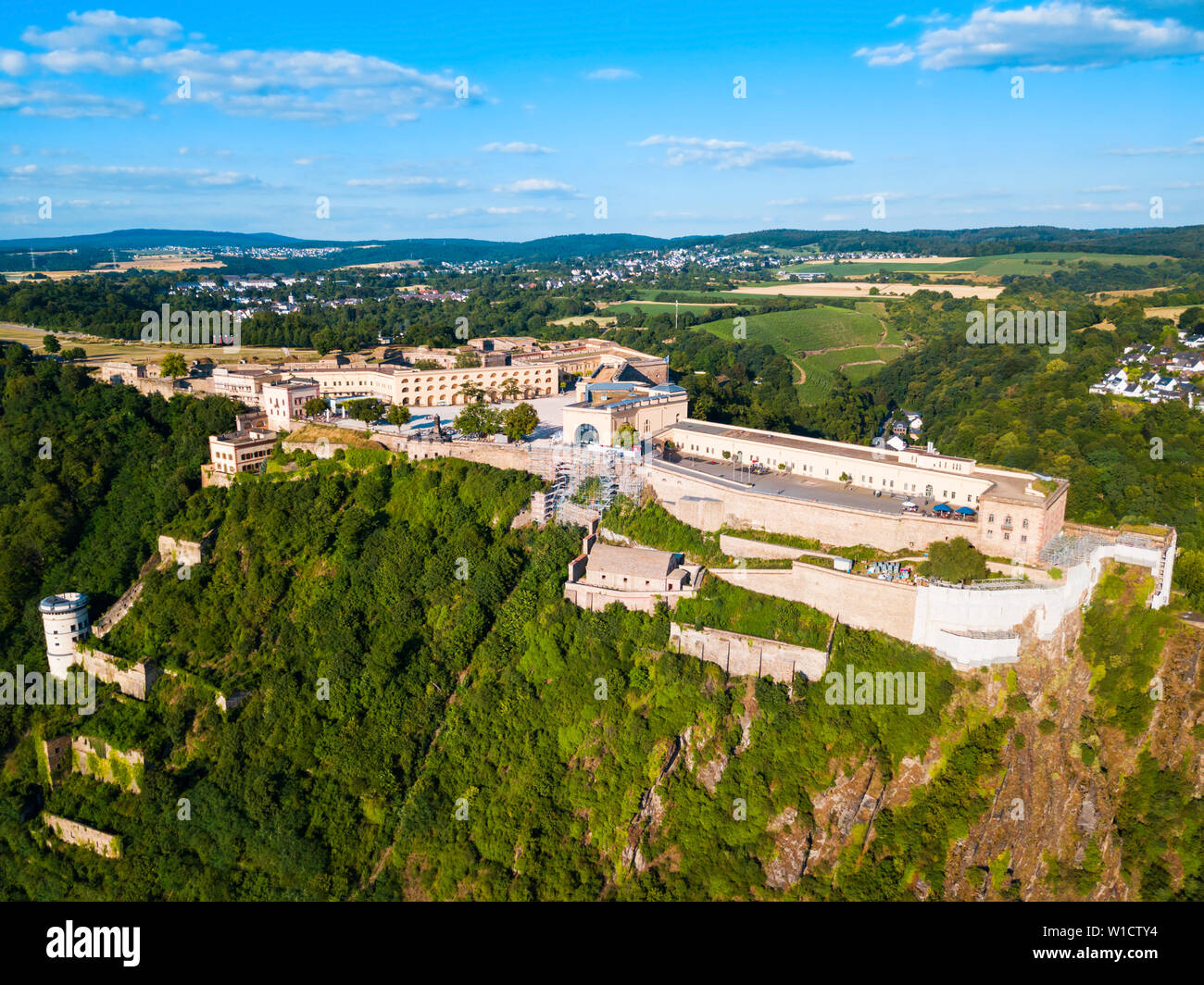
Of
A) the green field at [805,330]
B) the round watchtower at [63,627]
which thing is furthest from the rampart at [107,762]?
the green field at [805,330]

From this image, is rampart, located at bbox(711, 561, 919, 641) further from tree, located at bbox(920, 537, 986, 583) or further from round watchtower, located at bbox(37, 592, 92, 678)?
round watchtower, located at bbox(37, 592, 92, 678)

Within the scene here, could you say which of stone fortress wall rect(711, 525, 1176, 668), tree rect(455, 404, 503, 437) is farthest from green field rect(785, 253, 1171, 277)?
tree rect(455, 404, 503, 437)

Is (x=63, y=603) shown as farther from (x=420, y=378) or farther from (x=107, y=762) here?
(x=420, y=378)

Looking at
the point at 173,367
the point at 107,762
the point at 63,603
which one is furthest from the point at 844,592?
the point at 173,367

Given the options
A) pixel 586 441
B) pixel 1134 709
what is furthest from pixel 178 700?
pixel 1134 709

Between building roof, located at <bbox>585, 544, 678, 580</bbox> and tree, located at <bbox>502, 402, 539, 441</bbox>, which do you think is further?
tree, located at <bbox>502, 402, 539, 441</bbox>
